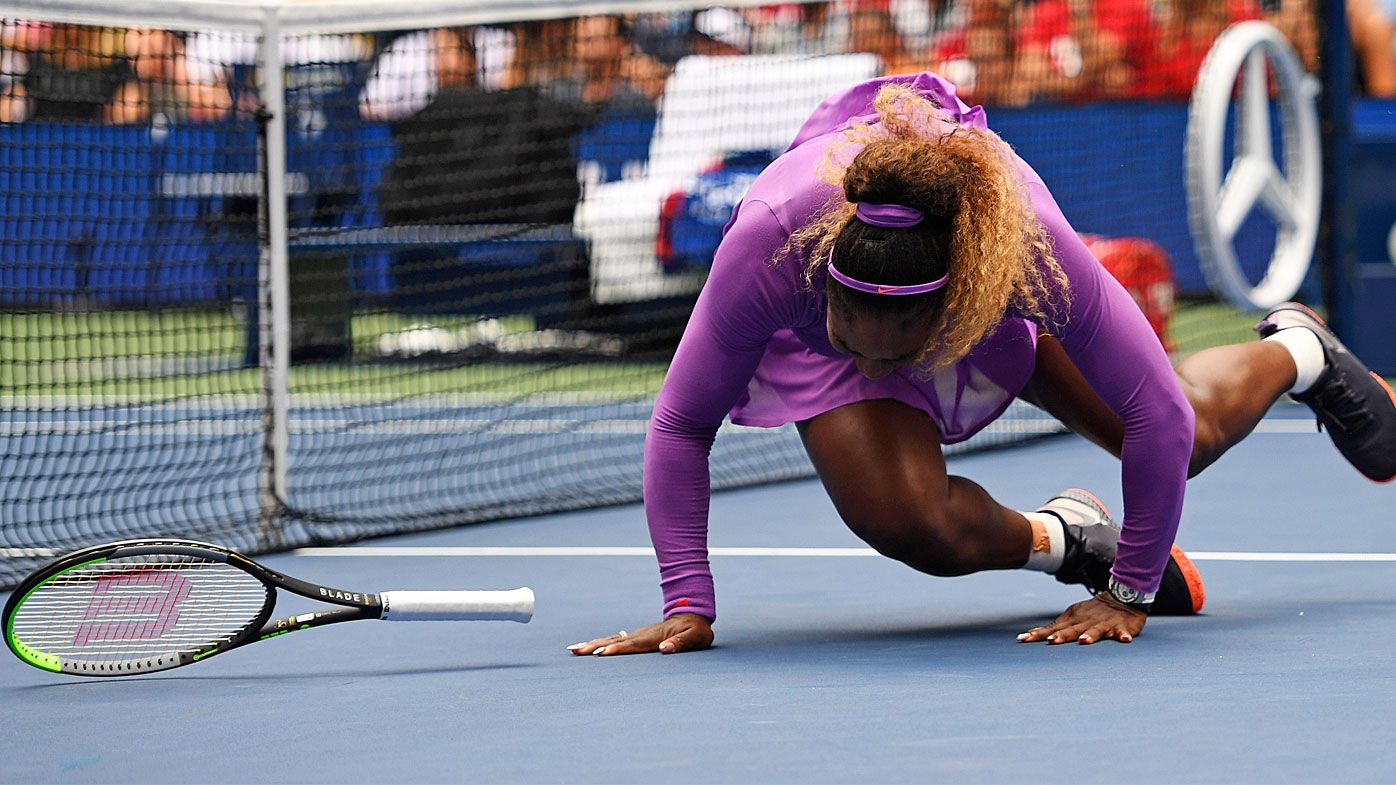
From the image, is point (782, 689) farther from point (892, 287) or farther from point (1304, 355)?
point (1304, 355)

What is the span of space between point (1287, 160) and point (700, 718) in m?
4.57

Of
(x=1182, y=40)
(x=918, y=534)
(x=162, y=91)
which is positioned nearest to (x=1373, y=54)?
(x=1182, y=40)

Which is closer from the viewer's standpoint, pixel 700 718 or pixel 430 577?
pixel 700 718

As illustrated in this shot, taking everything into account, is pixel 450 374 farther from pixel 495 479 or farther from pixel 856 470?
pixel 856 470

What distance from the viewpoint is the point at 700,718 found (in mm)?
2145

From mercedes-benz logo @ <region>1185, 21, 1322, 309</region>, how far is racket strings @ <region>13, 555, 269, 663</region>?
3677 mm

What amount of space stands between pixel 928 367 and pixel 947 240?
28 centimetres

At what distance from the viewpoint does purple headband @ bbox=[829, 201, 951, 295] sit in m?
2.24

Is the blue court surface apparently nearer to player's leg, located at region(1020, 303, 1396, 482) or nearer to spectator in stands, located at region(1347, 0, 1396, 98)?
player's leg, located at region(1020, 303, 1396, 482)

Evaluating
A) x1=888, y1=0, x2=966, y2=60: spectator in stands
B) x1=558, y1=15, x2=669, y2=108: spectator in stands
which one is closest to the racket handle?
x1=558, y1=15, x2=669, y2=108: spectator in stands

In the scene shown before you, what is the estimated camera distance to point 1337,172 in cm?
609

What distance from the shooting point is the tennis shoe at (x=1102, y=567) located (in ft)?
9.30

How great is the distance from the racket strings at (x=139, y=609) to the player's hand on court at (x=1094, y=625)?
3.55ft

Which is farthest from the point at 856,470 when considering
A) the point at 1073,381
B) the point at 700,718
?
the point at 700,718
